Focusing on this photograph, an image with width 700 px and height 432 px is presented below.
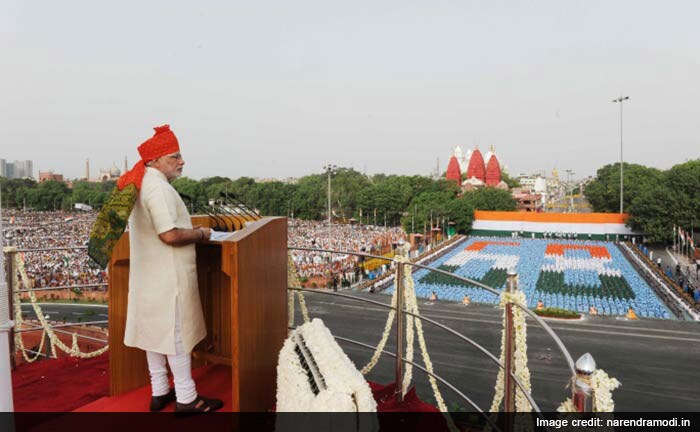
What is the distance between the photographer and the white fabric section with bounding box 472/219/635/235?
48.8 metres

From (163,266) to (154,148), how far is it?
0.64 metres

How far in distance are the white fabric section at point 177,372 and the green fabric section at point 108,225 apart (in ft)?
1.57

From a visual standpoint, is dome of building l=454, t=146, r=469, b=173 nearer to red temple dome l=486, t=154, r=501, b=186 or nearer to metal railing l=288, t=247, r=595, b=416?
red temple dome l=486, t=154, r=501, b=186

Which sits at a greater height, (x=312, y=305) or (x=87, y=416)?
(x=87, y=416)

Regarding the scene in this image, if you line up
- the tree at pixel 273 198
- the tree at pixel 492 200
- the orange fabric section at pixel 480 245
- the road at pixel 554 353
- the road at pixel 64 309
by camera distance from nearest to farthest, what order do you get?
1. the road at pixel 554 353
2. the road at pixel 64 309
3. the orange fabric section at pixel 480 245
4. the tree at pixel 492 200
5. the tree at pixel 273 198

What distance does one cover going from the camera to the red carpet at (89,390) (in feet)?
9.19

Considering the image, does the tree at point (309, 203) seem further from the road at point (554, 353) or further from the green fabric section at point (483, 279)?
the road at point (554, 353)

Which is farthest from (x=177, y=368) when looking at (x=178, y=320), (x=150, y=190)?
(x=150, y=190)

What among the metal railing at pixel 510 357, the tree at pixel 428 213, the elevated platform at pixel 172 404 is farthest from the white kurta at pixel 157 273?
the tree at pixel 428 213

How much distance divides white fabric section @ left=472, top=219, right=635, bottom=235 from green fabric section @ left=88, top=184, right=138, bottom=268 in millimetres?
52897

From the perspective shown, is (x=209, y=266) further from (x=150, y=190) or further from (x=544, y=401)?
(x=544, y=401)

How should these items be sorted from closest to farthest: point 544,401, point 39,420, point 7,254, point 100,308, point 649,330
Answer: point 39,420 < point 7,254 < point 544,401 < point 649,330 < point 100,308

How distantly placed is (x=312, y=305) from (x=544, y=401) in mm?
11777

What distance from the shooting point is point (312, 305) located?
811 inches
